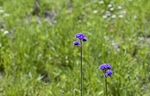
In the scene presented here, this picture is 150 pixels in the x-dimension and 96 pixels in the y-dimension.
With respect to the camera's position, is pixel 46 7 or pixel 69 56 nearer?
pixel 69 56

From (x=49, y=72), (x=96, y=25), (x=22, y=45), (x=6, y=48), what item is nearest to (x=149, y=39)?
(x=96, y=25)

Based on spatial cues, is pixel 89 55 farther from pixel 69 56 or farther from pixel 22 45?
pixel 22 45

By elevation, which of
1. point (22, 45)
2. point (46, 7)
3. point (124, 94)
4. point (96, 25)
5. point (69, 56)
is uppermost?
point (46, 7)

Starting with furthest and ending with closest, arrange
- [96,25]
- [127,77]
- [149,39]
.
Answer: [96,25], [149,39], [127,77]

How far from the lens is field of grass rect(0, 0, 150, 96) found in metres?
2.47

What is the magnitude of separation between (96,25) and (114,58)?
47.0 inches

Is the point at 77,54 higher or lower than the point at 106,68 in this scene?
lower

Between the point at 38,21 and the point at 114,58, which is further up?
the point at 38,21

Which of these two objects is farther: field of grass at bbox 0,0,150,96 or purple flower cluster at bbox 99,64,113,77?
field of grass at bbox 0,0,150,96

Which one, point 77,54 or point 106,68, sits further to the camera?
point 77,54

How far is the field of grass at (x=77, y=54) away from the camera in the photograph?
2.47 m

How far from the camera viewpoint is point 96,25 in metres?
3.74

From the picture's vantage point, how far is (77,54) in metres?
3.10

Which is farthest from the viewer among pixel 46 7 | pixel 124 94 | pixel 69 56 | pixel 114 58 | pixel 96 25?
pixel 46 7
